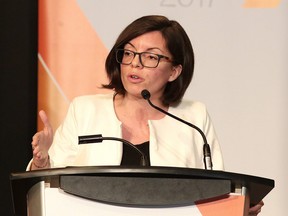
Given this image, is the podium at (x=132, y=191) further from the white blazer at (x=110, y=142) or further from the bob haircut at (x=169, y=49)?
the bob haircut at (x=169, y=49)

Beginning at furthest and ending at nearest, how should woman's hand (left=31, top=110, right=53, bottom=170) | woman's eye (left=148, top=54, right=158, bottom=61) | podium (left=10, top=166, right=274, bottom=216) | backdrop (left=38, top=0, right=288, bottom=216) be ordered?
1. backdrop (left=38, top=0, right=288, bottom=216)
2. woman's eye (left=148, top=54, right=158, bottom=61)
3. woman's hand (left=31, top=110, right=53, bottom=170)
4. podium (left=10, top=166, right=274, bottom=216)

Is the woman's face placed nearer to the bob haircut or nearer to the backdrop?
the bob haircut

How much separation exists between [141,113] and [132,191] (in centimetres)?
107

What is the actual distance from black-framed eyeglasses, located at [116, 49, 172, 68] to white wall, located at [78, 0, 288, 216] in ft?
3.26

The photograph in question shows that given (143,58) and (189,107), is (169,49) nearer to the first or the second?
(143,58)

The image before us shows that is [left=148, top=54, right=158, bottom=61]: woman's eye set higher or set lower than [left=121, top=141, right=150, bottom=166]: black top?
higher

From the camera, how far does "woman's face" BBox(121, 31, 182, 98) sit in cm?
236

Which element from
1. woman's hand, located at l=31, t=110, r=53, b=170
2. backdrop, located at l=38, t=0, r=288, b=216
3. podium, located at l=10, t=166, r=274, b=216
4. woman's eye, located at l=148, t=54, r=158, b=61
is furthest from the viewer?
backdrop, located at l=38, t=0, r=288, b=216

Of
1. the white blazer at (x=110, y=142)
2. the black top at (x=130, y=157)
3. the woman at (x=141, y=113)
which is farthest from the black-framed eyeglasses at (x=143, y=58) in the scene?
the black top at (x=130, y=157)

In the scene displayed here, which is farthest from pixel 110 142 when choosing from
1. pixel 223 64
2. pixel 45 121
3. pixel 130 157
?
pixel 223 64

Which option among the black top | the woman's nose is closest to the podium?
the black top

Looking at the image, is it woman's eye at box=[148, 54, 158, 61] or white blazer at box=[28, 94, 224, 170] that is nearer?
white blazer at box=[28, 94, 224, 170]

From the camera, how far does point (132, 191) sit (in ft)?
4.70

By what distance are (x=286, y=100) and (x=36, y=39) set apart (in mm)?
1341
